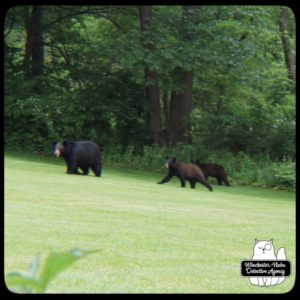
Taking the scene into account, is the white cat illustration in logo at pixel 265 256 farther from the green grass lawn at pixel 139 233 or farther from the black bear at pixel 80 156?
the black bear at pixel 80 156

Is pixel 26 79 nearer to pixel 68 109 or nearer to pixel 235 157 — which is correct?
pixel 68 109

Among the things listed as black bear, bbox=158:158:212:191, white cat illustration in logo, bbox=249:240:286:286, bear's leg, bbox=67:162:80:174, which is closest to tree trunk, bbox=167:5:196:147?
black bear, bbox=158:158:212:191

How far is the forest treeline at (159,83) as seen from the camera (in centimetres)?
2433

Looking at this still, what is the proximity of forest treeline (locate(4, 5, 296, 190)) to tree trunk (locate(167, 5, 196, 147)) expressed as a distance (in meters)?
0.04

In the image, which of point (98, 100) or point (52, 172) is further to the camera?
point (98, 100)

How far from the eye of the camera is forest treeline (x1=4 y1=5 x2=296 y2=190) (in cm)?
2433

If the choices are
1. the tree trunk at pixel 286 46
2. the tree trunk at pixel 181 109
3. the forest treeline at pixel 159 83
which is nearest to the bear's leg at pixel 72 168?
the forest treeline at pixel 159 83

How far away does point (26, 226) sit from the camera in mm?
7965

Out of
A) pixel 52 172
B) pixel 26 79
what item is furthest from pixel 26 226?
pixel 26 79

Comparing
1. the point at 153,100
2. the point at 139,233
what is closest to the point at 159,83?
the point at 153,100

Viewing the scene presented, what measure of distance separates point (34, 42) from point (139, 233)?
21.0 meters

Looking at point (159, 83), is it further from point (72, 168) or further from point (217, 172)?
point (72, 168)

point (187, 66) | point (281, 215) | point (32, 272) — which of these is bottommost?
point (281, 215)
